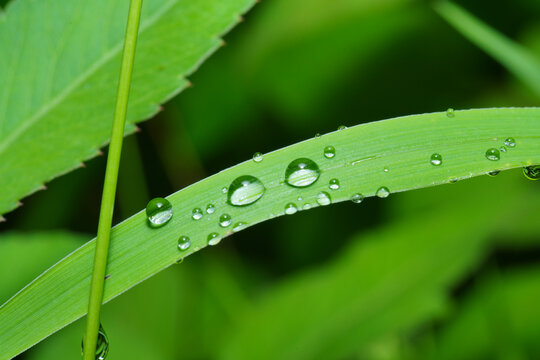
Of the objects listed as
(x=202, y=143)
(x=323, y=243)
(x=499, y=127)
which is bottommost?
(x=499, y=127)

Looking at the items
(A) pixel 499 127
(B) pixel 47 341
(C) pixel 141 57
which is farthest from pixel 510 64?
(B) pixel 47 341

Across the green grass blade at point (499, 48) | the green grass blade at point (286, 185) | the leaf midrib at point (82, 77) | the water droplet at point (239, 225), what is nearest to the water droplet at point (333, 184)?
the green grass blade at point (286, 185)

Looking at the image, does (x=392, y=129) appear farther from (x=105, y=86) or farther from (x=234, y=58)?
(x=234, y=58)

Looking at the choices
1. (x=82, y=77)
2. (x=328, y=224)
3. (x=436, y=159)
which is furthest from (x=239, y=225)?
(x=328, y=224)

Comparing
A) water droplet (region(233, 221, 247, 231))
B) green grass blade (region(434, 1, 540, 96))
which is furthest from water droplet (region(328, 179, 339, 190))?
green grass blade (region(434, 1, 540, 96))

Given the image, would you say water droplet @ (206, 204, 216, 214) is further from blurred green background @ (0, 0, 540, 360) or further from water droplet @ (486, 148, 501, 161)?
blurred green background @ (0, 0, 540, 360)

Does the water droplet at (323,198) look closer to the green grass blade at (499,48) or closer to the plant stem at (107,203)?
the plant stem at (107,203)
